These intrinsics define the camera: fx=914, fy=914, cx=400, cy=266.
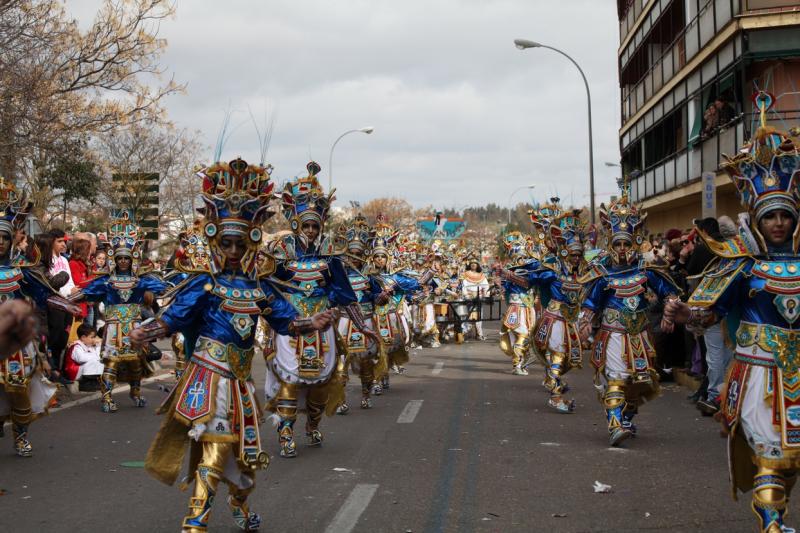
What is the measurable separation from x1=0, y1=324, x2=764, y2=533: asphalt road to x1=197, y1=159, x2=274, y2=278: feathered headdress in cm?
198

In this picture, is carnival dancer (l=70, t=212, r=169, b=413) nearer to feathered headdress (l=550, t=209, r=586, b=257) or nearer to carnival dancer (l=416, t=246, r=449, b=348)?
feathered headdress (l=550, t=209, r=586, b=257)

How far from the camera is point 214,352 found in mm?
6230

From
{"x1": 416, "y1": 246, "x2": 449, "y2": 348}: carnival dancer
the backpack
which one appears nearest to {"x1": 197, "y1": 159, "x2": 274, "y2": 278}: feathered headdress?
the backpack

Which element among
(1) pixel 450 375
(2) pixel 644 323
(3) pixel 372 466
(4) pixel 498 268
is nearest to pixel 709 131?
(1) pixel 450 375

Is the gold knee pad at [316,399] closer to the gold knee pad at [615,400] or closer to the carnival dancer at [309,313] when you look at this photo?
the carnival dancer at [309,313]

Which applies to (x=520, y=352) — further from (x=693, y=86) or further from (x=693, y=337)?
(x=693, y=86)

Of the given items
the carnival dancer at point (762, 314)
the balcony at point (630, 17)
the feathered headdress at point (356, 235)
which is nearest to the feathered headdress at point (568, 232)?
the feathered headdress at point (356, 235)

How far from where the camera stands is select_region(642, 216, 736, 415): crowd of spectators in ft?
38.3

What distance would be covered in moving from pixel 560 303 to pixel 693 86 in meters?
16.3

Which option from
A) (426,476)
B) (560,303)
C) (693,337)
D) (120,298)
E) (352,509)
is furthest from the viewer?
(693,337)

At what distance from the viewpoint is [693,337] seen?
14148mm

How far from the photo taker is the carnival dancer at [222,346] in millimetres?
6062

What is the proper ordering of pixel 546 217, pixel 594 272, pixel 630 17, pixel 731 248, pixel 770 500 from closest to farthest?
pixel 770 500 → pixel 731 248 → pixel 594 272 → pixel 546 217 → pixel 630 17

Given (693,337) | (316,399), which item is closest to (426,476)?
(316,399)
